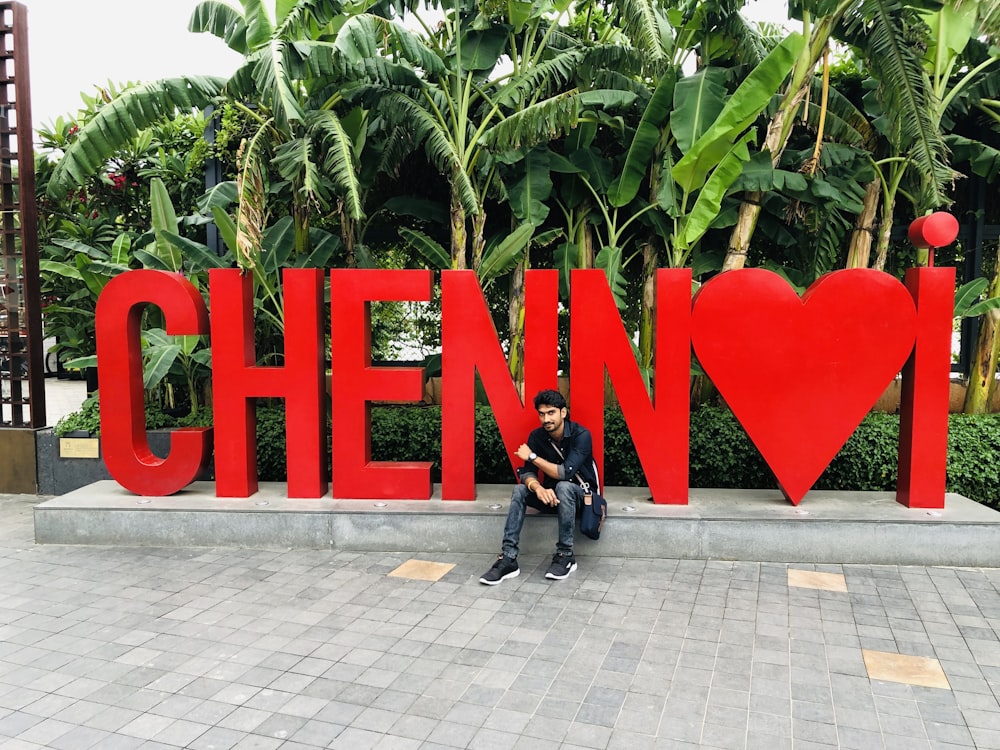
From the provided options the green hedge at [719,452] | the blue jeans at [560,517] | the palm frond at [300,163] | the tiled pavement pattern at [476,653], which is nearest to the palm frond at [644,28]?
the palm frond at [300,163]

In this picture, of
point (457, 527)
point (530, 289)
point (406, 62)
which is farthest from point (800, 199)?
point (457, 527)

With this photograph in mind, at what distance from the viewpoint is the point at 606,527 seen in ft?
19.9

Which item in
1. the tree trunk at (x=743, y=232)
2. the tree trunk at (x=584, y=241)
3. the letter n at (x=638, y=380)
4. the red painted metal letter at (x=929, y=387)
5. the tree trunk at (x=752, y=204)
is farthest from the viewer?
the tree trunk at (x=584, y=241)

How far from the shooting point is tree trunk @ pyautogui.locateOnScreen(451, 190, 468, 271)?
798 centimetres

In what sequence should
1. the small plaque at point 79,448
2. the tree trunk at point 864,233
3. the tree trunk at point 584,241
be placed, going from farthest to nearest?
the tree trunk at point 584,241 < the tree trunk at point 864,233 < the small plaque at point 79,448

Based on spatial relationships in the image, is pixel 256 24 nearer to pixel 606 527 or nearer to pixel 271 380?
pixel 271 380

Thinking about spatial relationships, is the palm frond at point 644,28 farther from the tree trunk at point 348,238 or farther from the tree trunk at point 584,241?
the tree trunk at point 348,238

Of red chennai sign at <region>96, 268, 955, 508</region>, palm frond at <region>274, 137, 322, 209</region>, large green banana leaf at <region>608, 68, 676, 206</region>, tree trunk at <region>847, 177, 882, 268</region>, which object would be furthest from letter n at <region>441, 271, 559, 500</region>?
tree trunk at <region>847, 177, 882, 268</region>

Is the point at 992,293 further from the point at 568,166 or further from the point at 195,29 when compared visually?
the point at 195,29

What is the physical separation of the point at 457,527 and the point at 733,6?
586 cm

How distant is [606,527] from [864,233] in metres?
5.27

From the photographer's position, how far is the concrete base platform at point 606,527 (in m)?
5.95

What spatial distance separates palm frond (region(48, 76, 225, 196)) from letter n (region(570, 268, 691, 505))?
4.20 meters

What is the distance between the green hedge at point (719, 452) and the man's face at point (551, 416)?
6.48ft
